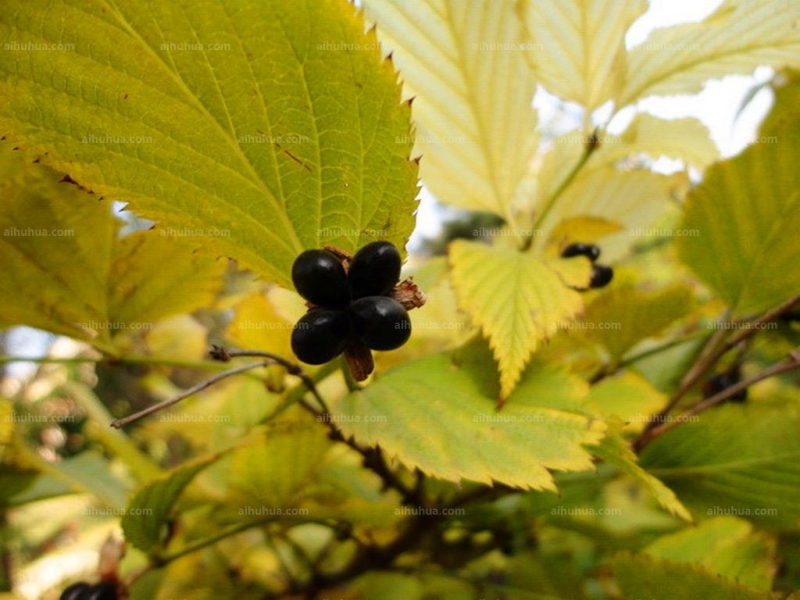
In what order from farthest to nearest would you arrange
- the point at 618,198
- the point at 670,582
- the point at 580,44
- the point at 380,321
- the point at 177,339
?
the point at 177,339 < the point at 618,198 < the point at 580,44 < the point at 670,582 < the point at 380,321

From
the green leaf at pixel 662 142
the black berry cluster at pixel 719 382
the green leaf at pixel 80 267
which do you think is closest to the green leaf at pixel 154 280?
the green leaf at pixel 80 267

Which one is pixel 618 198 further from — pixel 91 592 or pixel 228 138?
pixel 91 592

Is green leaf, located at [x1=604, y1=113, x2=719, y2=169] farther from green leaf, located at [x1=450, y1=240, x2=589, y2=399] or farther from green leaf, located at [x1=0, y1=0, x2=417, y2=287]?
green leaf, located at [x1=0, y1=0, x2=417, y2=287]

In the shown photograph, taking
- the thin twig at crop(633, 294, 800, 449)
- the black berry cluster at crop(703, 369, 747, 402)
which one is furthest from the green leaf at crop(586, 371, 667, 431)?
the black berry cluster at crop(703, 369, 747, 402)

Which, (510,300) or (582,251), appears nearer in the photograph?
(510,300)

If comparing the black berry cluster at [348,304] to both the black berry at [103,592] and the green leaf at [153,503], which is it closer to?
the green leaf at [153,503]

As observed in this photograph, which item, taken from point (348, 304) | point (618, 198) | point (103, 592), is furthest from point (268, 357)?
point (618, 198)

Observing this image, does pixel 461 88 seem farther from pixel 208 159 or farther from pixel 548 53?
pixel 208 159
